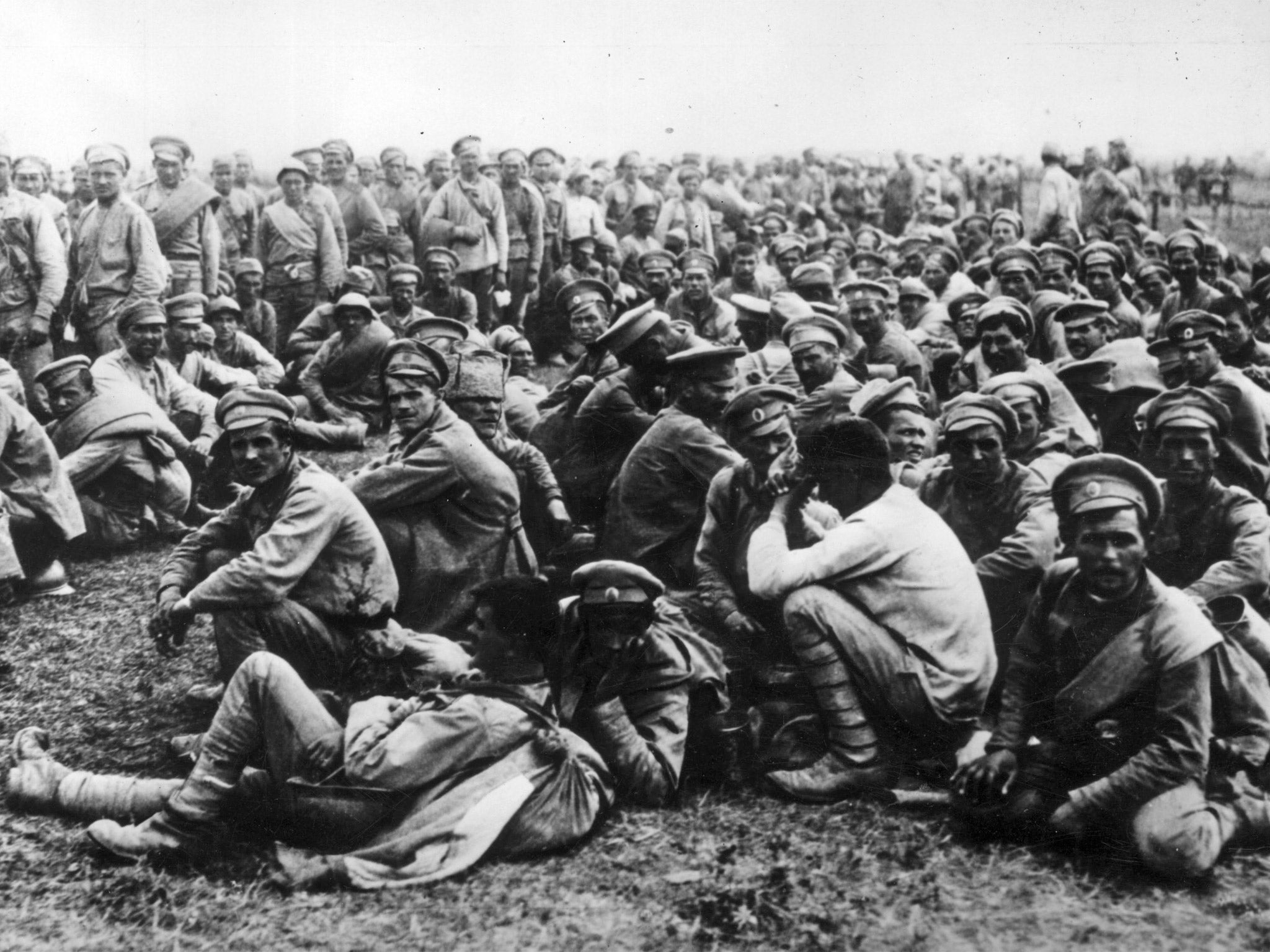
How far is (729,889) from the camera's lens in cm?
480

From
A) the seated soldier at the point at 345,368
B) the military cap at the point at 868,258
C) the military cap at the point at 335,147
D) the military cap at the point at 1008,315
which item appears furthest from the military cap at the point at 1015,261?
the military cap at the point at 335,147

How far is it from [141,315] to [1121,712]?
7219 millimetres

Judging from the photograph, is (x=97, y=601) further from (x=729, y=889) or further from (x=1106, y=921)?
(x=1106, y=921)

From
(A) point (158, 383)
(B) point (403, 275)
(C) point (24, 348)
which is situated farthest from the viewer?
(B) point (403, 275)

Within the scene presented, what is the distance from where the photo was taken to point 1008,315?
28.7 ft

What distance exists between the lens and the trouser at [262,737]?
493cm

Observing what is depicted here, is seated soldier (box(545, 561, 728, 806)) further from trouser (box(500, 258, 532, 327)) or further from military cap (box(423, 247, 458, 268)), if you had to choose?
trouser (box(500, 258, 532, 327))

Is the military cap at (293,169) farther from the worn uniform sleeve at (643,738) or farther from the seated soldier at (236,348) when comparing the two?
the worn uniform sleeve at (643,738)

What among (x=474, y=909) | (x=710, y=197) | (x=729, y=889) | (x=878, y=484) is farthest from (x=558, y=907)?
(x=710, y=197)

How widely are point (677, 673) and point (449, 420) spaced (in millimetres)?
2177

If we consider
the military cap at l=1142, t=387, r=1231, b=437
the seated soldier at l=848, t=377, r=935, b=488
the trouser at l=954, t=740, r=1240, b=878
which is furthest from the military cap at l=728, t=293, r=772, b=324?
the trouser at l=954, t=740, r=1240, b=878

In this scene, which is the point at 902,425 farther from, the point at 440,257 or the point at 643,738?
the point at 440,257

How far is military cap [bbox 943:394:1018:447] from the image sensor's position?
6.25 meters

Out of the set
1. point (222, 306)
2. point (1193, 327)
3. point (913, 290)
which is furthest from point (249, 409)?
point (913, 290)
